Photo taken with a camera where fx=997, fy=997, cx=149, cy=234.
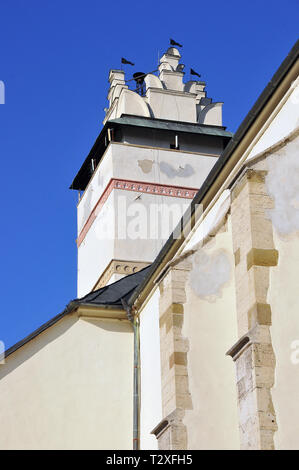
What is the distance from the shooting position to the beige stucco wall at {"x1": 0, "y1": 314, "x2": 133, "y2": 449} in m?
16.9

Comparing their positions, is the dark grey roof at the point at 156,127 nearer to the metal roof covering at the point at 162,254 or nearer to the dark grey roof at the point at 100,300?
the metal roof covering at the point at 162,254

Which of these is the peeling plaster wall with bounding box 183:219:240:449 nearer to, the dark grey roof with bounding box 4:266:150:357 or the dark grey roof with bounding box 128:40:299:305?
the dark grey roof with bounding box 128:40:299:305

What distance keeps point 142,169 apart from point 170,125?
69.4 inches

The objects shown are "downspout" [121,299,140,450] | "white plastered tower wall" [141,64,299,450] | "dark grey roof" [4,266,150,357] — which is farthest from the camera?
"dark grey roof" [4,266,150,357]

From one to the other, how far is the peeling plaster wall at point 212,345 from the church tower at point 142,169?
9.58m

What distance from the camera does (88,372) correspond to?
17.7 meters

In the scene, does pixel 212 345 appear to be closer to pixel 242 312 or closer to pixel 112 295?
pixel 242 312

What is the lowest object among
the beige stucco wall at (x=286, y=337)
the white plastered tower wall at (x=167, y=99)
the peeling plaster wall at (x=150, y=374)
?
the beige stucco wall at (x=286, y=337)

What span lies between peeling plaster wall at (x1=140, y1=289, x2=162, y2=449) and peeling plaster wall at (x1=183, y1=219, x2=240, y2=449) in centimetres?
168

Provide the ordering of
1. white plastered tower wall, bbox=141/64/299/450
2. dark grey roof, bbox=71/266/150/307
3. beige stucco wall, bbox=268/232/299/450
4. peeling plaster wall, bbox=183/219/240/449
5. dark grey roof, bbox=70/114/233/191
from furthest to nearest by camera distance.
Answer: dark grey roof, bbox=70/114/233/191, dark grey roof, bbox=71/266/150/307, peeling plaster wall, bbox=183/219/240/449, white plastered tower wall, bbox=141/64/299/450, beige stucco wall, bbox=268/232/299/450

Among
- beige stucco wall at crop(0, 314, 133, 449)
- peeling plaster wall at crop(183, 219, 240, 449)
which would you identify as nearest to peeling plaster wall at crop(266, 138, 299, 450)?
peeling plaster wall at crop(183, 219, 240, 449)

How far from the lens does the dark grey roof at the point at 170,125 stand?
27.0 metres

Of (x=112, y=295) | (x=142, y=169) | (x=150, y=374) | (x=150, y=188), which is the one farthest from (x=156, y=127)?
(x=150, y=374)

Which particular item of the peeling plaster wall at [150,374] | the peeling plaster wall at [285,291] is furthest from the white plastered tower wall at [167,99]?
the peeling plaster wall at [285,291]
